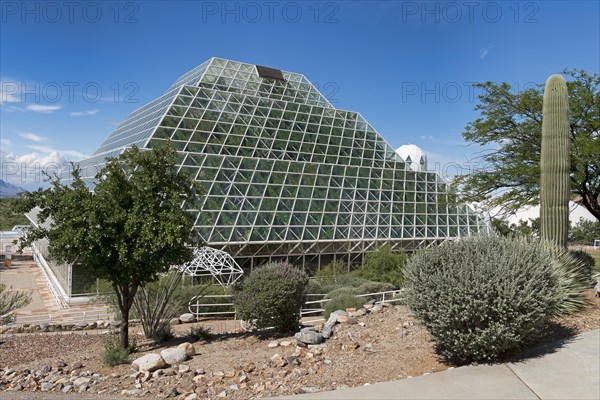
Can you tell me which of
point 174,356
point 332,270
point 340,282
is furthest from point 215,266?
point 174,356

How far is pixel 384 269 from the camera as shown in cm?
2486

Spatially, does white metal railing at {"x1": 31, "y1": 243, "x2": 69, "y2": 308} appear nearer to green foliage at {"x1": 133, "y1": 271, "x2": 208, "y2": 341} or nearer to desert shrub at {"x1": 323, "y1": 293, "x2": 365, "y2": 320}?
green foliage at {"x1": 133, "y1": 271, "x2": 208, "y2": 341}

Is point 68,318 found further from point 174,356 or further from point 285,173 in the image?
point 285,173

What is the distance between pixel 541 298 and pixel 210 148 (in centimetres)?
2737

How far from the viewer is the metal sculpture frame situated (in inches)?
875

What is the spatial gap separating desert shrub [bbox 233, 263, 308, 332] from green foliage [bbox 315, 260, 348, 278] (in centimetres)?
1367

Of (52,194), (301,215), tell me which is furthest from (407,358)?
(301,215)

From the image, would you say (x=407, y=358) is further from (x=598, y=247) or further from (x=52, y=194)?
(x=598, y=247)

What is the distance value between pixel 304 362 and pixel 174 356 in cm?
305

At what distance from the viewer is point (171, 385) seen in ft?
25.6

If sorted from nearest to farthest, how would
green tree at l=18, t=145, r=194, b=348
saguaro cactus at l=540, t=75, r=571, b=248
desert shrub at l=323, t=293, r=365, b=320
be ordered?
green tree at l=18, t=145, r=194, b=348 → saguaro cactus at l=540, t=75, r=571, b=248 → desert shrub at l=323, t=293, r=365, b=320

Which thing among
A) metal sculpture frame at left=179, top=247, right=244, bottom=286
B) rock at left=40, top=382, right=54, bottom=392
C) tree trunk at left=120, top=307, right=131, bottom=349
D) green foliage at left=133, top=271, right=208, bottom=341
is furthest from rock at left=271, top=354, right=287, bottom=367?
metal sculpture frame at left=179, top=247, right=244, bottom=286

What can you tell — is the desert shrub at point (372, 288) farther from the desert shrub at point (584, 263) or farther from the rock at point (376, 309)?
the desert shrub at point (584, 263)

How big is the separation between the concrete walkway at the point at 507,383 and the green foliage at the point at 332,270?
18849mm
